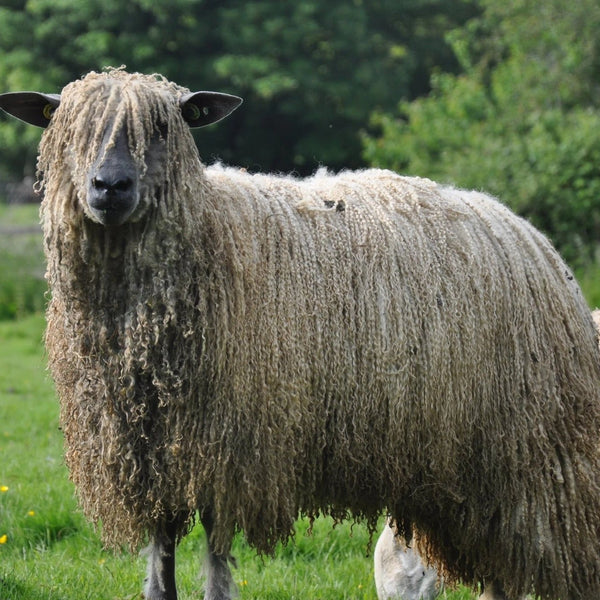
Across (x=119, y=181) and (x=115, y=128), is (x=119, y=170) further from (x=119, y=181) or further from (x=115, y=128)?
(x=115, y=128)

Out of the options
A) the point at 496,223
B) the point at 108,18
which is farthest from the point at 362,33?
the point at 496,223

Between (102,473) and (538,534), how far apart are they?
1.79 m

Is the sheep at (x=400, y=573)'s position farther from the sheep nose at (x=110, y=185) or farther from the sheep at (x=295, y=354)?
the sheep nose at (x=110, y=185)

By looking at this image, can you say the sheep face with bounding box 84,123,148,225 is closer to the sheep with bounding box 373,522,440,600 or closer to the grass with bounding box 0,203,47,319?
the sheep with bounding box 373,522,440,600

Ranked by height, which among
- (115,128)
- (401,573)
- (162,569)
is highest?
(115,128)

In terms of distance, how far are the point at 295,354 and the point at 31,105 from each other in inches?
55.8

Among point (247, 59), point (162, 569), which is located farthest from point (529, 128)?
point (162, 569)

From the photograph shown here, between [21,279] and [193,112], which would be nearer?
[193,112]

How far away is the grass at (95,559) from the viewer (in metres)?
4.62

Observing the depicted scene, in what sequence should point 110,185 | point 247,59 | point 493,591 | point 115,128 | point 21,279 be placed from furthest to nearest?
point 247,59 < point 21,279 < point 493,591 < point 115,128 < point 110,185

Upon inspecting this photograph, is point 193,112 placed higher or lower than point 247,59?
lower

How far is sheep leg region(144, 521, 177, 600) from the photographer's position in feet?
13.0

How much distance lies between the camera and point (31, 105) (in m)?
3.81

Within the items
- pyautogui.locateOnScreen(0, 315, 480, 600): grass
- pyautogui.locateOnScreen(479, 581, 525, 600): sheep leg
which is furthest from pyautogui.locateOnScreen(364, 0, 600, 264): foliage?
pyautogui.locateOnScreen(479, 581, 525, 600): sheep leg
